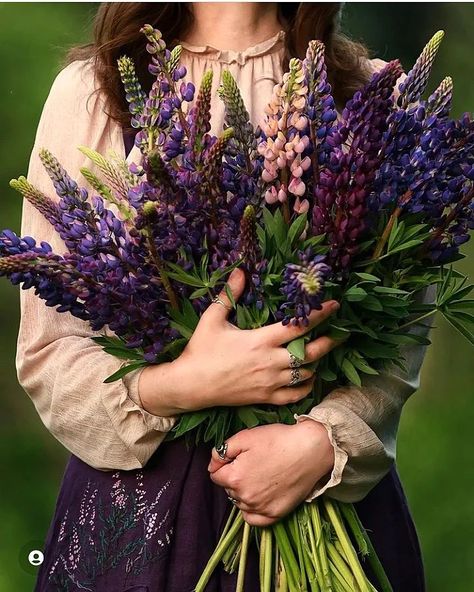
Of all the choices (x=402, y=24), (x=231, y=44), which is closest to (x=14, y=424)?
(x=402, y=24)

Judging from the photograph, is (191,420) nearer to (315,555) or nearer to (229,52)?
(315,555)

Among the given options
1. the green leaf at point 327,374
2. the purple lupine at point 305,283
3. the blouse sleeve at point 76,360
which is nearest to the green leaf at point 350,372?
the green leaf at point 327,374

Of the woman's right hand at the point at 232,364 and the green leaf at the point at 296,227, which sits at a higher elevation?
the green leaf at the point at 296,227

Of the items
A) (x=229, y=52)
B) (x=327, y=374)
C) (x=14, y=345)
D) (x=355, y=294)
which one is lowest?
(x=14, y=345)

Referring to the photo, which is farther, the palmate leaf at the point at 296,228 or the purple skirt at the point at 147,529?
the purple skirt at the point at 147,529

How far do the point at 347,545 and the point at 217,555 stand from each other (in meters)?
0.15

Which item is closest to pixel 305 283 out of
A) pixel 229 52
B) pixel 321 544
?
pixel 321 544

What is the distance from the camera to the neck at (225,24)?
5.52ft

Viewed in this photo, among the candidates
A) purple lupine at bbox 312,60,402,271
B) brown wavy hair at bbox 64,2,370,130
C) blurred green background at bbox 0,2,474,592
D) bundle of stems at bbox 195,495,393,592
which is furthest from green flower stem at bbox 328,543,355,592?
blurred green background at bbox 0,2,474,592

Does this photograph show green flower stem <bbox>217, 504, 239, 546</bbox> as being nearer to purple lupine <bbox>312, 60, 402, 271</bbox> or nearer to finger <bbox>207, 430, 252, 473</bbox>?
finger <bbox>207, 430, 252, 473</bbox>

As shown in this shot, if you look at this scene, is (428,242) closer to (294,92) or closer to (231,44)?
(294,92)

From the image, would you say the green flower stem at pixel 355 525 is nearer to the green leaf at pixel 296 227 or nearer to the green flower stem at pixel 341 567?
the green flower stem at pixel 341 567

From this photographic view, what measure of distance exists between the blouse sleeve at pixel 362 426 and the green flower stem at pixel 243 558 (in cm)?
8

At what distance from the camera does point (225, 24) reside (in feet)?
5.54
